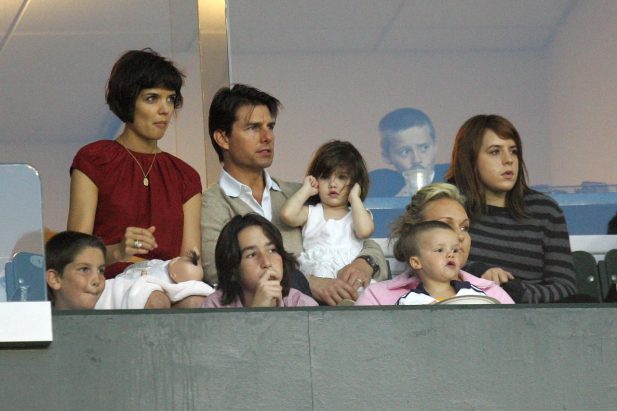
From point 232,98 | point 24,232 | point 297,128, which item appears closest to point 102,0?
point 297,128

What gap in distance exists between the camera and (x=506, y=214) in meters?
6.31

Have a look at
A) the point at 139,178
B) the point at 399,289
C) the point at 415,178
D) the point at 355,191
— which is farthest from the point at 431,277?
the point at 415,178

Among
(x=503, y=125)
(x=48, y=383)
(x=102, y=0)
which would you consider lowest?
(x=48, y=383)

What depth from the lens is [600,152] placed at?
308 inches

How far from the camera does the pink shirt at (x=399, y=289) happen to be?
570 centimetres

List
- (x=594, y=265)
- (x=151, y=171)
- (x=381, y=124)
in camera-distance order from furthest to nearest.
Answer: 1. (x=381, y=124)
2. (x=594, y=265)
3. (x=151, y=171)

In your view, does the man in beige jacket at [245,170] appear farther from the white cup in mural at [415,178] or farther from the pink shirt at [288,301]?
the white cup in mural at [415,178]

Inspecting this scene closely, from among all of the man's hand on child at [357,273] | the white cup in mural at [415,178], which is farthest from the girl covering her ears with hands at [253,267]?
the white cup in mural at [415,178]

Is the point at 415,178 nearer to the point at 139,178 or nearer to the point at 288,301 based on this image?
the point at 139,178

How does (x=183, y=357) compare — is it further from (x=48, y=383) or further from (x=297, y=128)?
(x=297, y=128)

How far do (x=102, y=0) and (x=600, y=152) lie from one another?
2.39m

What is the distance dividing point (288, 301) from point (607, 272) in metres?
1.53

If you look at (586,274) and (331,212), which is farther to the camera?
(586,274)

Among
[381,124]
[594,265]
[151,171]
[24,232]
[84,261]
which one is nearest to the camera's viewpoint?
[24,232]
